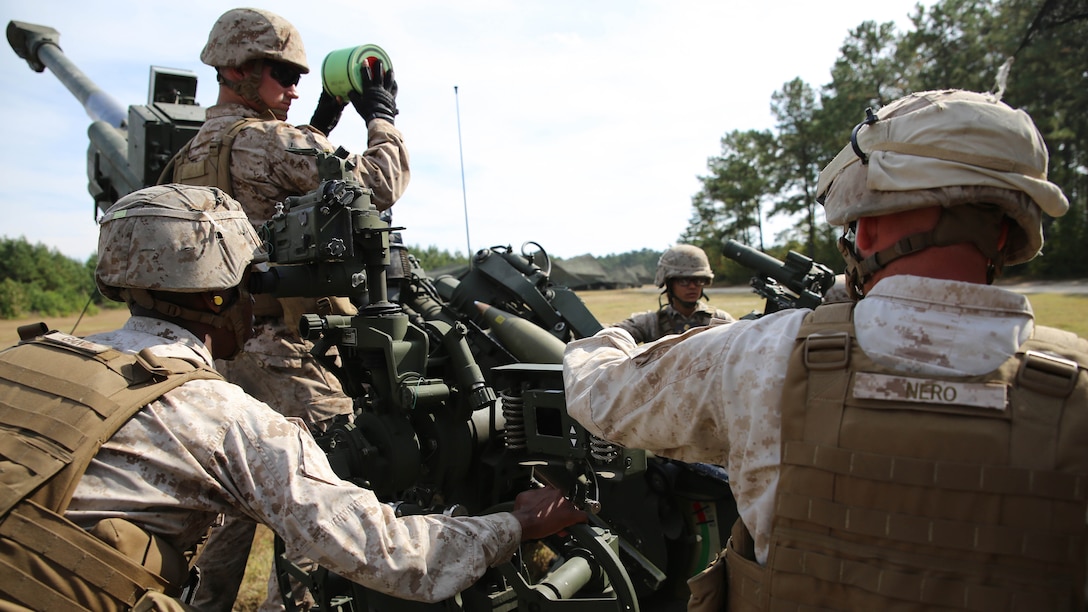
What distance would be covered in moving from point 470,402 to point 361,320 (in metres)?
0.61

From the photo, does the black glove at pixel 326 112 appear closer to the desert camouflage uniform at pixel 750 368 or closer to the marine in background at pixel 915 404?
the desert camouflage uniform at pixel 750 368

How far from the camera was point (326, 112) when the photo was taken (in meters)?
4.95

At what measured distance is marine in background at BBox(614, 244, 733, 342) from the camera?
7.14 metres

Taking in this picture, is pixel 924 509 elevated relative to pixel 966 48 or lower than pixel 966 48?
lower

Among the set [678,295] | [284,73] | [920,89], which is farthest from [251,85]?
[920,89]

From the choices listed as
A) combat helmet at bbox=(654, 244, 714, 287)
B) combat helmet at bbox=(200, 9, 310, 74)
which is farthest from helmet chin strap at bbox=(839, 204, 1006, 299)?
combat helmet at bbox=(654, 244, 714, 287)

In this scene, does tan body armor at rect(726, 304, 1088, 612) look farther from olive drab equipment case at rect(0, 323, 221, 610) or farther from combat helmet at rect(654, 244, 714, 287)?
combat helmet at rect(654, 244, 714, 287)

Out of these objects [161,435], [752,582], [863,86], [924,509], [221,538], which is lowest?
[221,538]

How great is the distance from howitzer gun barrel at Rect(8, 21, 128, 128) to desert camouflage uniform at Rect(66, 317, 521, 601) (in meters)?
5.07

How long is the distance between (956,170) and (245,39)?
3.64 metres

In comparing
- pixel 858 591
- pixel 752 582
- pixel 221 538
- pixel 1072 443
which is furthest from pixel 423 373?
pixel 1072 443

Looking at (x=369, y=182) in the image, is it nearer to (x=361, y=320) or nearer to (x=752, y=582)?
(x=361, y=320)

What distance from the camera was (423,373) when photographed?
10.9 ft

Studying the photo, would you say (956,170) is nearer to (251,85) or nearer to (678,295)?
(251,85)
